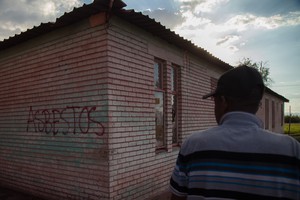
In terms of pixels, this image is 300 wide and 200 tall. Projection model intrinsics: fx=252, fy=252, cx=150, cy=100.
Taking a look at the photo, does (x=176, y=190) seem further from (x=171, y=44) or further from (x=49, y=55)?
(x=171, y=44)

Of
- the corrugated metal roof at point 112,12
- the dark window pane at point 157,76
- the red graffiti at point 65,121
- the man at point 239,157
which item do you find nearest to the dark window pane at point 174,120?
the dark window pane at point 157,76

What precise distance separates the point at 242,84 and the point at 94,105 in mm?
3818

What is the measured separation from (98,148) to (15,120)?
135 inches

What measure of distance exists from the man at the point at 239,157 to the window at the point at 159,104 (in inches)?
192

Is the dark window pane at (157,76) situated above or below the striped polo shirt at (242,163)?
above

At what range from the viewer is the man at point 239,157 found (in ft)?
4.00

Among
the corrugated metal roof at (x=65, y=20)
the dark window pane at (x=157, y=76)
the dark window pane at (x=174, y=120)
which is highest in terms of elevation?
the corrugated metal roof at (x=65, y=20)

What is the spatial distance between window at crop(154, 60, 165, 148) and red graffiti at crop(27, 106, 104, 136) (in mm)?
1897

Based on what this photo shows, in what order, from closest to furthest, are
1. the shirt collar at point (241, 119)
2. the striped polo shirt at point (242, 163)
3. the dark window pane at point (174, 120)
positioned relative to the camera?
1. the striped polo shirt at point (242, 163)
2. the shirt collar at point (241, 119)
3. the dark window pane at point (174, 120)

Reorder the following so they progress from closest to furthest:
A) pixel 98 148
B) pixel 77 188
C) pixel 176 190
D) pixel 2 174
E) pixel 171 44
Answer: pixel 176 190
pixel 98 148
pixel 77 188
pixel 171 44
pixel 2 174

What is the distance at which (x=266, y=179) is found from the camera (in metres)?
1.22

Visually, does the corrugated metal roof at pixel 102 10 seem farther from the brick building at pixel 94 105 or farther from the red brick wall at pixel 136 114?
A: the red brick wall at pixel 136 114

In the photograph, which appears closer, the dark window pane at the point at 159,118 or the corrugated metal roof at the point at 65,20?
the corrugated metal roof at the point at 65,20

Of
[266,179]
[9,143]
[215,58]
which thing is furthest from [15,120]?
[266,179]
